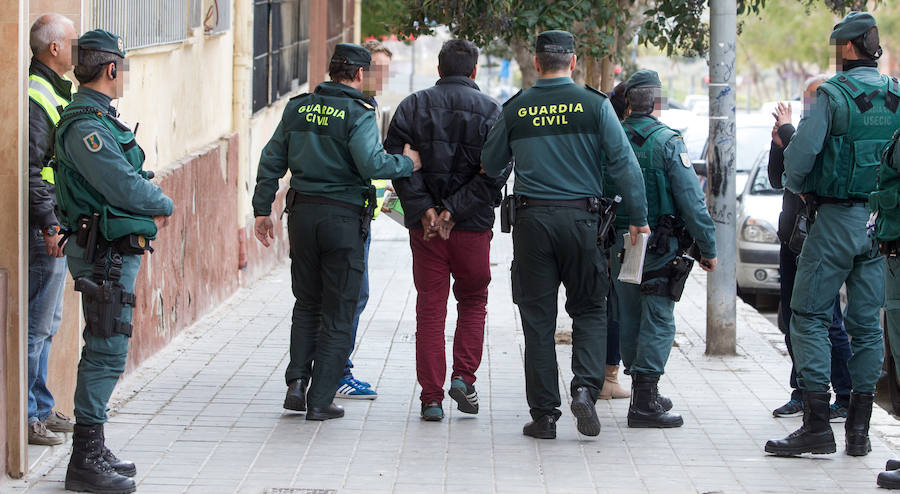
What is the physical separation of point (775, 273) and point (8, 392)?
8163 millimetres

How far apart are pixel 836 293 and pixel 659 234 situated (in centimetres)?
98

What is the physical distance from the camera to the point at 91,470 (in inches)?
211

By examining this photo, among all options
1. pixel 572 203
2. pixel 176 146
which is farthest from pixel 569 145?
pixel 176 146

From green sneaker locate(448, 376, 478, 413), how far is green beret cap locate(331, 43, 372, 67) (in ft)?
5.77

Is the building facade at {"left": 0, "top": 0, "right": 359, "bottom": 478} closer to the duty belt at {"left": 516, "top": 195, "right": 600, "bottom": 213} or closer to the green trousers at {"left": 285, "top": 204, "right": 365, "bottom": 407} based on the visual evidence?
the green trousers at {"left": 285, "top": 204, "right": 365, "bottom": 407}

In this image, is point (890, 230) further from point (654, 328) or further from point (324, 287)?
point (324, 287)

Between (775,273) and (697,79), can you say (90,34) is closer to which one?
(775,273)

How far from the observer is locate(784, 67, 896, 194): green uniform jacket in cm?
599

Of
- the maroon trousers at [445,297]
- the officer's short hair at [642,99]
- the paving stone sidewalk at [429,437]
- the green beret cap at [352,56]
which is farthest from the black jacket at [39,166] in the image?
the officer's short hair at [642,99]

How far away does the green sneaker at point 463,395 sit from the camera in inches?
269

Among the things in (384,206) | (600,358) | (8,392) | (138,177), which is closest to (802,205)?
(600,358)

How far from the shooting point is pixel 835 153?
237 inches

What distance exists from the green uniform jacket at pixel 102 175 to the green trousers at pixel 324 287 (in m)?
1.27

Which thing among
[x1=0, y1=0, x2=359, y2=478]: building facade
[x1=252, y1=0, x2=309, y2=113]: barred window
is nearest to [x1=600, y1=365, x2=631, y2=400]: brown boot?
[x1=0, y1=0, x2=359, y2=478]: building facade
